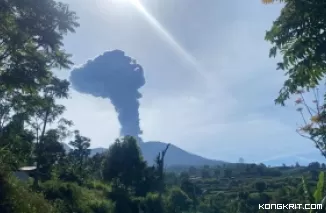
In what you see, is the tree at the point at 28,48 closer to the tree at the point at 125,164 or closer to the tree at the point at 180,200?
the tree at the point at 125,164

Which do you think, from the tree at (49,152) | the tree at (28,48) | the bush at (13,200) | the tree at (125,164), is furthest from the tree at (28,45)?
the tree at (125,164)

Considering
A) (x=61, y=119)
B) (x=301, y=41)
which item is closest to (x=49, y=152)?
(x=61, y=119)

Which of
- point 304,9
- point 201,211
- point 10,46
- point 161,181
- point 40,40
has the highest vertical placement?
point 40,40

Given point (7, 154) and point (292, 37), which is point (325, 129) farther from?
point (7, 154)

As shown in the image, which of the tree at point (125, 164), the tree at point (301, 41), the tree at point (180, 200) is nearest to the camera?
the tree at point (301, 41)

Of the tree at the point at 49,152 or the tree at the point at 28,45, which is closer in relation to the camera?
the tree at the point at 28,45

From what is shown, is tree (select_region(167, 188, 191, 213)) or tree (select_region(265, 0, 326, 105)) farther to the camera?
tree (select_region(167, 188, 191, 213))

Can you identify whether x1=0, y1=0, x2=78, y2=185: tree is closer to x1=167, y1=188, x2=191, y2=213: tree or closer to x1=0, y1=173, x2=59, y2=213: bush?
x1=0, y1=173, x2=59, y2=213: bush

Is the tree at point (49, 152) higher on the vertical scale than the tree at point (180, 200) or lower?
higher

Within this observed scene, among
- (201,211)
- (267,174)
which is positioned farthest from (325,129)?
(267,174)

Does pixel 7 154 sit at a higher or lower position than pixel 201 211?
higher

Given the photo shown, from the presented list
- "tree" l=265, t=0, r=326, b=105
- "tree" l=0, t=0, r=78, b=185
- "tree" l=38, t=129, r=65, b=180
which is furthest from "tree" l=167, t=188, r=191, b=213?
"tree" l=265, t=0, r=326, b=105

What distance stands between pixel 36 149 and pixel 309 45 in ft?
108

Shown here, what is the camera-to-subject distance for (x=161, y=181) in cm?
4228
